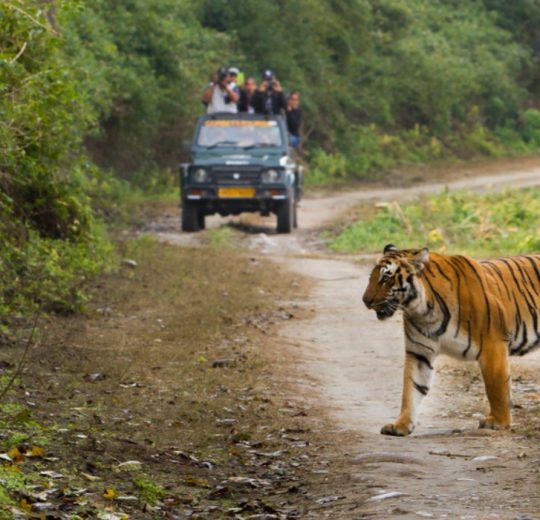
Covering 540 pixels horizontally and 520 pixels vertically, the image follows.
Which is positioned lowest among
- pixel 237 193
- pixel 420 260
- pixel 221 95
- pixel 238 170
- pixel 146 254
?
pixel 146 254

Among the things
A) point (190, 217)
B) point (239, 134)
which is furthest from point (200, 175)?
point (239, 134)

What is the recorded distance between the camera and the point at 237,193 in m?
24.3

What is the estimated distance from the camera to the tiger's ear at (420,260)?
367 inches

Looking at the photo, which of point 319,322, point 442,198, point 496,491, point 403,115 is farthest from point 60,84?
point 403,115

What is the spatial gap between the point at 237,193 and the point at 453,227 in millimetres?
3419

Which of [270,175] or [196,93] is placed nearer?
[270,175]

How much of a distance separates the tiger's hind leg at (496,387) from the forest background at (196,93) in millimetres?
5207

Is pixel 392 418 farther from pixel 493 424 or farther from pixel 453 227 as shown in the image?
pixel 453 227

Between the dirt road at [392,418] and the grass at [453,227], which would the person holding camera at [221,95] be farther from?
the dirt road at [392,418]

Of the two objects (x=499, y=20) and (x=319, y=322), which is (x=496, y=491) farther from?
(x=499, y=20)

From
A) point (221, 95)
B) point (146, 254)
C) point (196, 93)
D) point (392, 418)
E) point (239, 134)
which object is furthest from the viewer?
point (196, 93)

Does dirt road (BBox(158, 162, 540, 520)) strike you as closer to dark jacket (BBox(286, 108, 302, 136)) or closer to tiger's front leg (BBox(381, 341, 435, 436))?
tiger's front leg (BBox(381, 341, 435, 436))

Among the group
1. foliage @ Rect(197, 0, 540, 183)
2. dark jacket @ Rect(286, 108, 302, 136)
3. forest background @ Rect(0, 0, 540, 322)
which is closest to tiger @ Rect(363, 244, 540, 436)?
forest background @ Rect(0, 0, 540, 322)

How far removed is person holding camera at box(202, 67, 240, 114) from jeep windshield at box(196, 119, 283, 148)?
6.08 feet
